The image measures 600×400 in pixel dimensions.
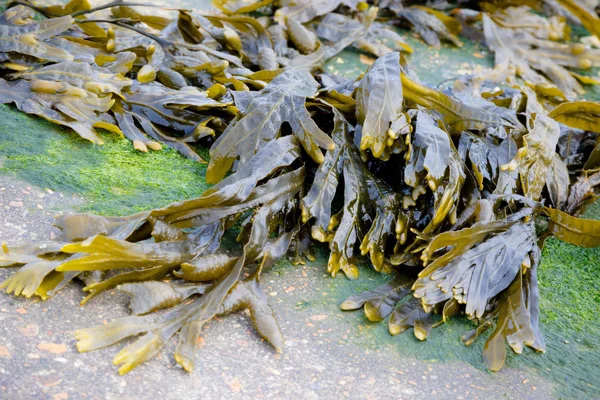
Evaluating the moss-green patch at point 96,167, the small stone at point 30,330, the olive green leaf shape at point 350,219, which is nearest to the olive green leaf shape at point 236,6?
the moss-green patch at point 96,167

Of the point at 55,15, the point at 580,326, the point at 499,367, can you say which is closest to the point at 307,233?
the point at 499,367

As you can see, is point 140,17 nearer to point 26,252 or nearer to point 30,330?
point 26,252

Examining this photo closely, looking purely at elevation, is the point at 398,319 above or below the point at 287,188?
below

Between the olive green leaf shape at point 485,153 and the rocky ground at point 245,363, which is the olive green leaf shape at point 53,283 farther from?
the olive green leaf shape at point 485,153

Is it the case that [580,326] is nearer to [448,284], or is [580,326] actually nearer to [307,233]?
[448,284]

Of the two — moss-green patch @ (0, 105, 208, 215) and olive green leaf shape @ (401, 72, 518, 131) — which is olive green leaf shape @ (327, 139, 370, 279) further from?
moss-green patch @ (0, 105, 208, 215)

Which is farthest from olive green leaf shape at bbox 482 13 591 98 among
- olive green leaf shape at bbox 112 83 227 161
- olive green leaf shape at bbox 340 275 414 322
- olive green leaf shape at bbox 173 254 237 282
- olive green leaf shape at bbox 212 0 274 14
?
olive green leaf shape at bbox 173 254 237 282
